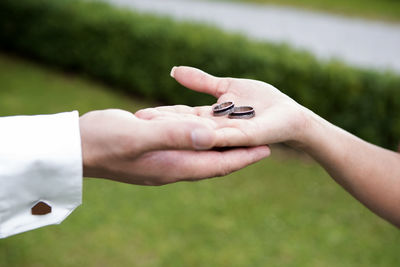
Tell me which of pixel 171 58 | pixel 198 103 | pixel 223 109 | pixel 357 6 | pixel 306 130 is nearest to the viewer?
pixel 306 130

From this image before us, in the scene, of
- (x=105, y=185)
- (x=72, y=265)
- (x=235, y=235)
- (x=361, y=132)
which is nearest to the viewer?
(x=72, y=265)

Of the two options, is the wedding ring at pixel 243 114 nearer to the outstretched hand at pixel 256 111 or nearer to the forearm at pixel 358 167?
the outstretched hand at pixel 256 111

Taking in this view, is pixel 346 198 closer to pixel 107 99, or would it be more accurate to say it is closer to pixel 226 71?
pixel 226 71

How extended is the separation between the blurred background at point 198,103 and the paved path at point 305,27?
108mm

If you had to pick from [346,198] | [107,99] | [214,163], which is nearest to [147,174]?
[214,163]

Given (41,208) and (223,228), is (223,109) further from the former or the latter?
(223,228)

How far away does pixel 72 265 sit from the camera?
17.3 ft

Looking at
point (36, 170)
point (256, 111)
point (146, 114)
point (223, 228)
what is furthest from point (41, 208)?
point (223, 228)

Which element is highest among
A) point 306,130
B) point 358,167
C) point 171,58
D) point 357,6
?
point 306,130

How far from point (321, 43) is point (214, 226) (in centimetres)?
817

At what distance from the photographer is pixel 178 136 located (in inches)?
88.8

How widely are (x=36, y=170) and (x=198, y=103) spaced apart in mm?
7049

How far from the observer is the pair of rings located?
2883mm

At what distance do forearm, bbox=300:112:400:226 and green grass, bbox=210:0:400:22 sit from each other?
15063mm
